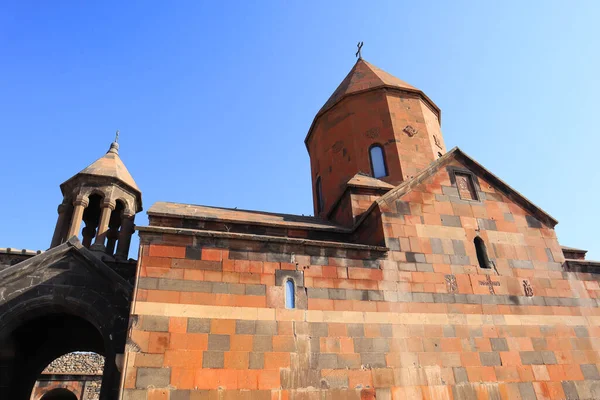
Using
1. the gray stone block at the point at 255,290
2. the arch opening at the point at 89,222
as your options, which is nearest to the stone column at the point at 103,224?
the arch opening at the point at 89,222

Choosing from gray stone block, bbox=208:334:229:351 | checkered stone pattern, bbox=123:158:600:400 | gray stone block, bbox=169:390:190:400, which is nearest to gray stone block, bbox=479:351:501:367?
checkered stone pattern, bbox=123:158:600:400

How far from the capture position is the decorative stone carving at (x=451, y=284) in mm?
6934

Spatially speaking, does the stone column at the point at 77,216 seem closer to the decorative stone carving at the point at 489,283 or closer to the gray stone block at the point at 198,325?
the gray stone block at the point at 198,325

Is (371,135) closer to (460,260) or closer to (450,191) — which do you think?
(450,191)

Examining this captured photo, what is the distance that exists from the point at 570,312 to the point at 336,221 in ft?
16.4

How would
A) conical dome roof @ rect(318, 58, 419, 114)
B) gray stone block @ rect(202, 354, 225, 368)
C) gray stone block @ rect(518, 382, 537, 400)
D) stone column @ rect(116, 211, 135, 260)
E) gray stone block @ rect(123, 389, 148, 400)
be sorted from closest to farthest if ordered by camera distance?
gray stone block @ rect(123, 389, 148, 400)
gray stone block @ rect(202, 354, 225, 368)
gray stone block @ rect(518, 382, 537, 400)
stone column @ rect(116, 211, 135, 260)
conical dome roof @ rect(318, 58, 419, 114)

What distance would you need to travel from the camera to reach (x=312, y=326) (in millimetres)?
5957

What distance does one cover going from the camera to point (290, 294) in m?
6.15

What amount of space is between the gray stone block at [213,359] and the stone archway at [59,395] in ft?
40.1

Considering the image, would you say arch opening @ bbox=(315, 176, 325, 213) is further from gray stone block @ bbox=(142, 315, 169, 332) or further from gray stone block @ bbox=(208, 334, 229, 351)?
gray stone block @ bbox=(142, 315, 169, 332)

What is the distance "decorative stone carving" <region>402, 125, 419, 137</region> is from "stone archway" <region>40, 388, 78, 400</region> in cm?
1476

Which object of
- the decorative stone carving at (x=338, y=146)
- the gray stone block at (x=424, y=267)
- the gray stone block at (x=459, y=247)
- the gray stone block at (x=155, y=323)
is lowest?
the gray stone block at (x=155, y=323)

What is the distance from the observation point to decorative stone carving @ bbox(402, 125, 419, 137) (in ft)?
36.4

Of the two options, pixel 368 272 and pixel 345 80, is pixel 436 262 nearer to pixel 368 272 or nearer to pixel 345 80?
pixel 368 272
